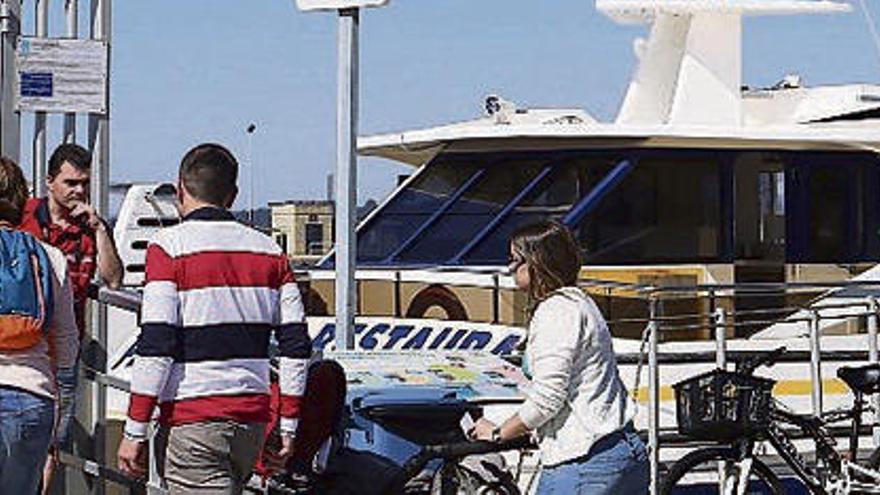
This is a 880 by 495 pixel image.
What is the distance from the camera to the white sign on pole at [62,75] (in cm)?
728

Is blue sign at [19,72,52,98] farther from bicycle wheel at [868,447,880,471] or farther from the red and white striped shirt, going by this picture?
bicycle wheel at [868,447,880,471]

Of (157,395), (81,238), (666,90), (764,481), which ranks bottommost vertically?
(764,481)

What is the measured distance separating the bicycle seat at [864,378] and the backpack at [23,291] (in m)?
4.28

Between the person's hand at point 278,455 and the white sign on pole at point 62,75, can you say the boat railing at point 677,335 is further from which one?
the white sign on pole at point 62,75

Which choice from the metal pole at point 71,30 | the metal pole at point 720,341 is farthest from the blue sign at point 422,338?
the metal pole at point 71,30

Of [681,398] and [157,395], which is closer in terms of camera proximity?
[157,395]

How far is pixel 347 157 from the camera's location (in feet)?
25.0

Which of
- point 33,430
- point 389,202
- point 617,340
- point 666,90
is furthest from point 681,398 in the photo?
point 666,90

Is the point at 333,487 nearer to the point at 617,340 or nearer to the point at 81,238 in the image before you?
the point at 81,238

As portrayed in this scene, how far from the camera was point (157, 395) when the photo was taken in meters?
5.41

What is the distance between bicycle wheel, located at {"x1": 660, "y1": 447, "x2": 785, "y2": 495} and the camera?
311 inches

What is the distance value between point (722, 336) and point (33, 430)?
4.29 metres

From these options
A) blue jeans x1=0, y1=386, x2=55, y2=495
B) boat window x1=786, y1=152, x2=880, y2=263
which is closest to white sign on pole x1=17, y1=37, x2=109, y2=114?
blue jeans x1=0, y1=386, x2=55, y2=495

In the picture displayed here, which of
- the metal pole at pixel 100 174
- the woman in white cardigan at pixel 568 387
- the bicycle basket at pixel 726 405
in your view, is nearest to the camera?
the woman in white cardigan at pixel 568 387
